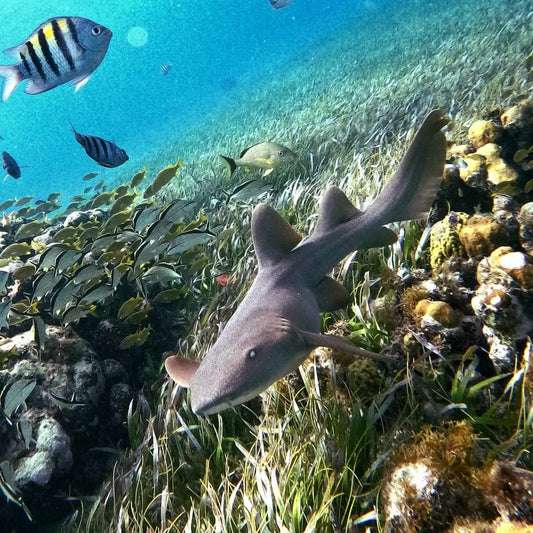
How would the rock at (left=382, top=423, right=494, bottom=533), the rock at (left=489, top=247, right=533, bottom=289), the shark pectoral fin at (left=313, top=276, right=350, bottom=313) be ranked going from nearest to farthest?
the rock at (left=382, top=423, right=494, bottom=533) < the rock at (left=489, top=247, right=533, bottom=289) < the shark pectoral fin at (left=313, top=276, right=350, bottom=313)

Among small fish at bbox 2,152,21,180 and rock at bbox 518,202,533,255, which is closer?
rock at bbox 518,202,533,255

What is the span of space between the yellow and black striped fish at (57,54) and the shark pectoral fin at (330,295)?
11.4 ft

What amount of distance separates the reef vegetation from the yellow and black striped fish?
189 centimetres

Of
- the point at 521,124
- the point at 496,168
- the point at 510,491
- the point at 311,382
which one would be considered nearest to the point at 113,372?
the point at 311,382

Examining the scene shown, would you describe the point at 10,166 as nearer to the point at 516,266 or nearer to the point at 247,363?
the point at 247,363

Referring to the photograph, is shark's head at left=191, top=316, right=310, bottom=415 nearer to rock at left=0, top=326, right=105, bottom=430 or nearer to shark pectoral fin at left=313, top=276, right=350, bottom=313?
shark pectoral fin at left=313, top=276, right=350, bottom=313

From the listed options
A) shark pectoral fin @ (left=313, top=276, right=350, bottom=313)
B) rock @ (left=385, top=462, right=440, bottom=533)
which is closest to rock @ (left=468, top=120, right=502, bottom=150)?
shark pectoral fin @ (left=313, top=276, right=350, bottom=313)

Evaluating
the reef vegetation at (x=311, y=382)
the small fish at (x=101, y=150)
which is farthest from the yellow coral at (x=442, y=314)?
the small fish at (x=101, y=150)

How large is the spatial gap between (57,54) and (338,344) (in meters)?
4.17

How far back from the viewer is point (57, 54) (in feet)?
13.2

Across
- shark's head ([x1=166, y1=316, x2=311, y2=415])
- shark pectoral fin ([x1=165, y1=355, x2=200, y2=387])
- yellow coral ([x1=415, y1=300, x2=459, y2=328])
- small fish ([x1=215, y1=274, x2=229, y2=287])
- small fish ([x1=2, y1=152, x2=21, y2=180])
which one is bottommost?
small fish ([x1=215, y1=274, x2=229, y2=287])

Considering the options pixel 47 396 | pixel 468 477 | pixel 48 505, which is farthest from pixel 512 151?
pixel 48 505

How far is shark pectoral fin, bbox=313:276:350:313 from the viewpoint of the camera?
3.29 meters

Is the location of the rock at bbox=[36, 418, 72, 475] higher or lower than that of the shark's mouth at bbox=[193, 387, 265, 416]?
lower
